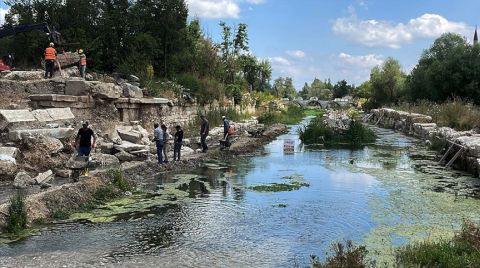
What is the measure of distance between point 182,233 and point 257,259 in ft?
6.83

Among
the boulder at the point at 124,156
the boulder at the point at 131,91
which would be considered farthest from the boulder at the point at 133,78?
the boulder at the point at 124,156

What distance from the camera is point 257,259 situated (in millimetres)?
8570

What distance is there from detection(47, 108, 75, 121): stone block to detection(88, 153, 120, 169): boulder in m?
2.66

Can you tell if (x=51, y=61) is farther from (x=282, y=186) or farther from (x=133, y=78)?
(x=282, y=186)

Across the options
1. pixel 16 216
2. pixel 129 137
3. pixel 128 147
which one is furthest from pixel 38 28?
pixel 16 216

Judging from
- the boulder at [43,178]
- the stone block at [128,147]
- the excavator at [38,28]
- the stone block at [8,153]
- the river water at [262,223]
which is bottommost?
the river water at [262,223]

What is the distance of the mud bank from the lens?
18.2m

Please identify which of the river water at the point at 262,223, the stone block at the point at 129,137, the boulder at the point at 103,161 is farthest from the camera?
the stone block at the point at 129,137

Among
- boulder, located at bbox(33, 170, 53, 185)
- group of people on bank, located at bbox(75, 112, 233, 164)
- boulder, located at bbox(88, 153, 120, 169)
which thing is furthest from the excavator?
boulder, located at bbox(33, 170, 53, 185)

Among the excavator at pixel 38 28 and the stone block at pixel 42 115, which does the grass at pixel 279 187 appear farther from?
the excavator at pixel 38 28

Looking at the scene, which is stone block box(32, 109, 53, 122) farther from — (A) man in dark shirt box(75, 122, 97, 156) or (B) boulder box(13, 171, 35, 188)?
(B) boulder box(13, 171, 35, 188)

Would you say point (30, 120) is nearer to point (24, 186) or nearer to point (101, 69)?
point (24, 186)

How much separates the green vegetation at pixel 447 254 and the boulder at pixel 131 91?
61.4ft

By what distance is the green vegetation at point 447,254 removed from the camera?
7.08 meters
